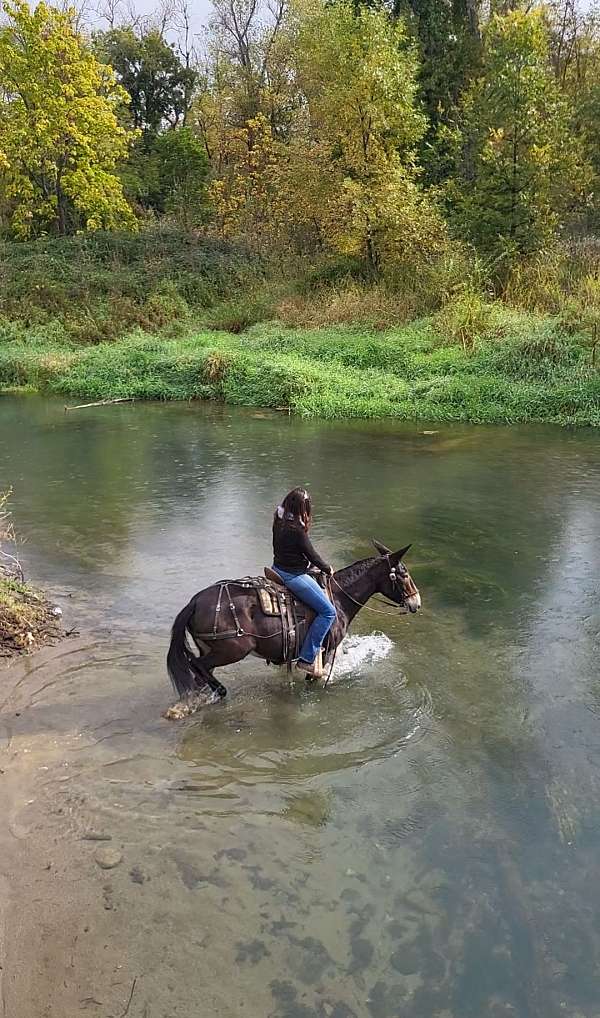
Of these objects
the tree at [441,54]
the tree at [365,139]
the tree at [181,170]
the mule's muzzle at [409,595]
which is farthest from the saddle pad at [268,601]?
the tree at [181,170]

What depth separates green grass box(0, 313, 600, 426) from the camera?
17.5 meters

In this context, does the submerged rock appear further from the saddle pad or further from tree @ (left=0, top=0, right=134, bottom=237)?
tree @ (left=0, top=0, right=134, bottom=237)

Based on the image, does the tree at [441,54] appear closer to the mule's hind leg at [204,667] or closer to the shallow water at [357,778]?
the shallow water at [357,778]

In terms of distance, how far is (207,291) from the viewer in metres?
30.0

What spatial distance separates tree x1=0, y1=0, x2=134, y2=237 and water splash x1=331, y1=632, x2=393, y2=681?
1157 inches

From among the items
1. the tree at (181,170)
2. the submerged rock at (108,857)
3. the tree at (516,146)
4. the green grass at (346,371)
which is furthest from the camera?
the tree at (181,170)

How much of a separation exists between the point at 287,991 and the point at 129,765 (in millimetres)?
1984

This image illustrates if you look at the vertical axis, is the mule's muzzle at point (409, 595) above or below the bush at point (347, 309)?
below

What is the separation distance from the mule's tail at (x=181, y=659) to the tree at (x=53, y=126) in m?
29.8

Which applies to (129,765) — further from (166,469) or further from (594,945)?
(166,469)

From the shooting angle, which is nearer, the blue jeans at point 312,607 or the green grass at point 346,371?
the blue jeans at point 312,607

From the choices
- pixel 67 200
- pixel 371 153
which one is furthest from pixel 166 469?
pixel 67 200

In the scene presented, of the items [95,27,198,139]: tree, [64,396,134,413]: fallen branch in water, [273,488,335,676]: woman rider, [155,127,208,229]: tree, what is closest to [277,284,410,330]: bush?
[64,396,134,413]: fallen branch in water

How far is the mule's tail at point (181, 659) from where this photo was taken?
17.3 feet
